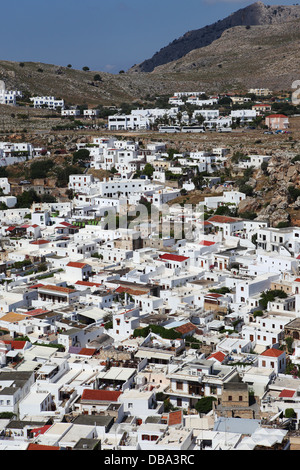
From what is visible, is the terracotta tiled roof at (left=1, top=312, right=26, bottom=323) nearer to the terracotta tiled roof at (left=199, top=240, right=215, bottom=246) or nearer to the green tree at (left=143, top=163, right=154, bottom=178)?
the terracotta tiled roof at (left=199, top=240, right=215, bottom=246)

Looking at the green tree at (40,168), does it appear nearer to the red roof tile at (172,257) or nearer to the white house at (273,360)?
the red roof tile at (172,257)

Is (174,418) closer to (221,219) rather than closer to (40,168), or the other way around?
(221,219)

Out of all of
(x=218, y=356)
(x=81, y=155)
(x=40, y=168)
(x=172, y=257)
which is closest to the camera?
(x=218, y=356)

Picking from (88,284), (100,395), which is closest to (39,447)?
(100,395)

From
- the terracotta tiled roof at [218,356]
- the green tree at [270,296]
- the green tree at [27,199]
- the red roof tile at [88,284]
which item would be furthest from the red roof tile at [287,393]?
the green tree at [27,199]

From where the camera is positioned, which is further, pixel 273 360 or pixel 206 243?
pixel 206 243

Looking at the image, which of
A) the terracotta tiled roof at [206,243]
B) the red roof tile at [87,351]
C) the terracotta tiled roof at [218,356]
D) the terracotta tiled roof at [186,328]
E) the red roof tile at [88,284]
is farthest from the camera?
the terracotta tiled roof at [206,243]

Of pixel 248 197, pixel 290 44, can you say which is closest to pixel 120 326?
pixel 248 197

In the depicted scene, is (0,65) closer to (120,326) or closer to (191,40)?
(120,326)
